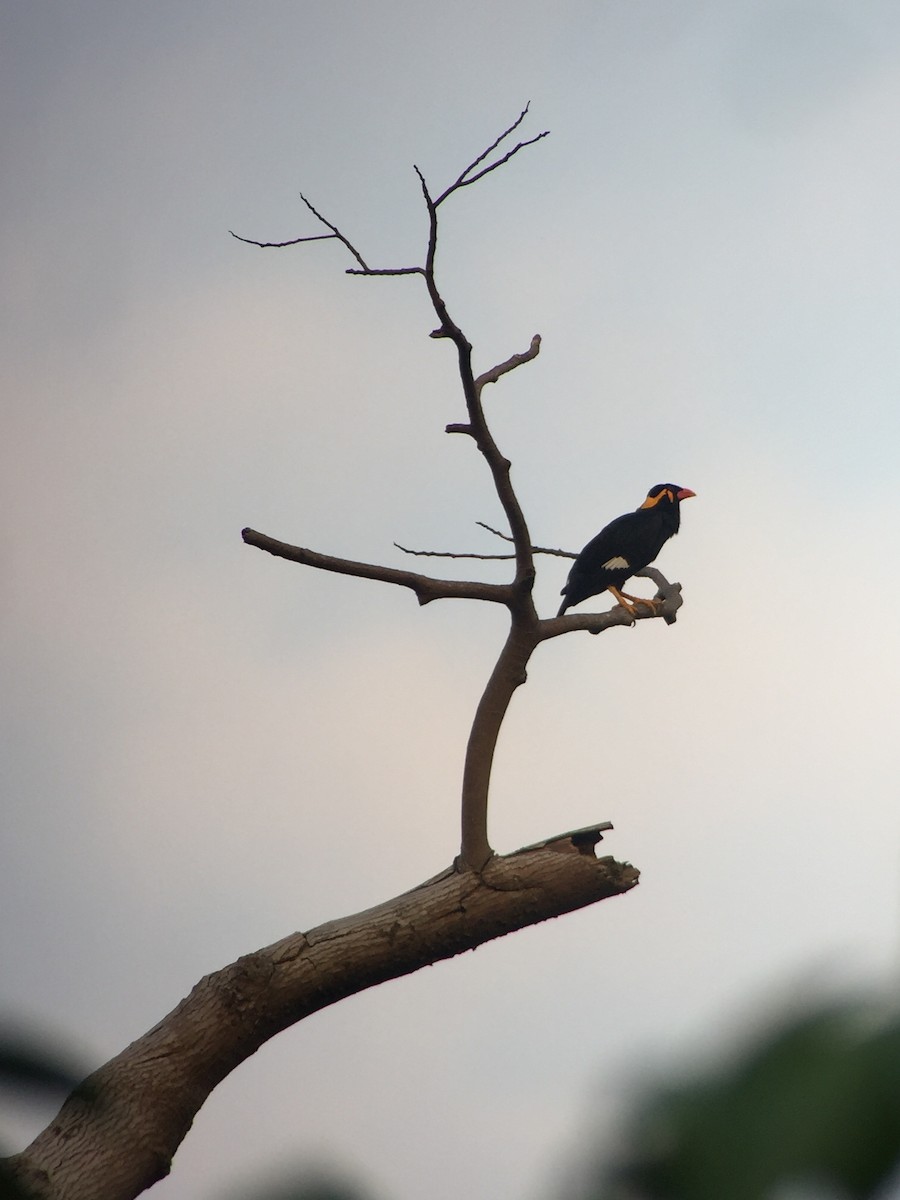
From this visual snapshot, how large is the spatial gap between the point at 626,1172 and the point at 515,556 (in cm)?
360

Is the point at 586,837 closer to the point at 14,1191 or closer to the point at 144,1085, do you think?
the point at 144,1085

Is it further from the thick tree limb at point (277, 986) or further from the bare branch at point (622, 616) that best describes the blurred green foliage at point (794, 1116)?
the bare branch at point (622, 616)

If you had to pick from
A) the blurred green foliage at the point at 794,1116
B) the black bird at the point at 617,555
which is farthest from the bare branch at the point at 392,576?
the blurred green foliage at the point at 794,1116

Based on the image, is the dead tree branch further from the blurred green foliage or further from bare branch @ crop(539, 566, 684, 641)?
the blurred green foliage

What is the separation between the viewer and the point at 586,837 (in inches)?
148

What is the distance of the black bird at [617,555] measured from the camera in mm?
6875

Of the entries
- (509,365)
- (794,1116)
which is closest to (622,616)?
(509,365)

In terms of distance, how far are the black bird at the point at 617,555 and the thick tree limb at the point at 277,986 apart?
301 cm

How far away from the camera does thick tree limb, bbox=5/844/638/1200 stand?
3.22 m

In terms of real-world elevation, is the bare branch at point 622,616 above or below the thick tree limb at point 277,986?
above

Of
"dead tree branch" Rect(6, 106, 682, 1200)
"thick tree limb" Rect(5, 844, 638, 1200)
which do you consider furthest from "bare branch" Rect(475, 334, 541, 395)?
"thick tree limb" Rect(5, 844, 638, 1200)

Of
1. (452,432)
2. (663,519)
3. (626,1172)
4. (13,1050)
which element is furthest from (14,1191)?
(663,519)

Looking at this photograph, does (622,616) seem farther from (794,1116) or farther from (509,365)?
(794,1116)

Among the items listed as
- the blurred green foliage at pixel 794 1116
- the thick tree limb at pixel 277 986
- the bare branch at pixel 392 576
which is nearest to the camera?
the blurred green foliage at pixel 794 1116
